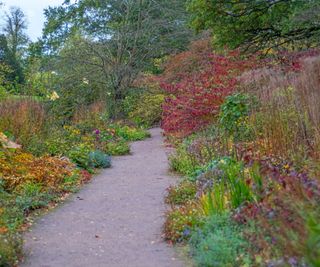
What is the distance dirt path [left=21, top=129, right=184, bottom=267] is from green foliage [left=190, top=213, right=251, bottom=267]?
0.36 m

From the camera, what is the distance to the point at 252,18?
13500 mm

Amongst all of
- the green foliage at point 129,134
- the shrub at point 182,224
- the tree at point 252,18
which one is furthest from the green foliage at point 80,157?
the green foliage at point 129,134

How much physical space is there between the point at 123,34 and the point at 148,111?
3.69m

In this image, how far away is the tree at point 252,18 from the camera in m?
12.9

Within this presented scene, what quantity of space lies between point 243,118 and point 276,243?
6.96 meters

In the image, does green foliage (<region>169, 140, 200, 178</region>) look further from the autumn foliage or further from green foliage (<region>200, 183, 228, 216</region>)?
green foliage (<region>200, 183, 228, 216</region>)

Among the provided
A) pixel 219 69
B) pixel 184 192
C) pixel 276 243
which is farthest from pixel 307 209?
pixel 219 69

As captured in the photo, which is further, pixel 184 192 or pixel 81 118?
pixel 81 118

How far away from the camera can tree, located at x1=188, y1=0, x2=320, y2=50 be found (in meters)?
12.9

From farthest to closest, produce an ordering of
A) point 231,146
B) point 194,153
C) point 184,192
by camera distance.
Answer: point 194,153 → point 231,146 → point 184,192

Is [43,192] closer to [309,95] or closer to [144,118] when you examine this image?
[309,95]

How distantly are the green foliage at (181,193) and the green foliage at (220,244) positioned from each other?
7.59 ft

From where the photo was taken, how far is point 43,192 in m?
8.76

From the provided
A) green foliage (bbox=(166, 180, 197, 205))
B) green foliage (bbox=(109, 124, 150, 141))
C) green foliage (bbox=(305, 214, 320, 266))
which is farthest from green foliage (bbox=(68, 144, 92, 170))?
green foliage (bbox=(305, 214, 320, 266))
